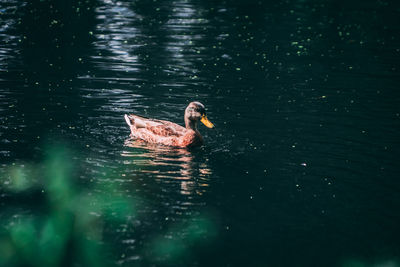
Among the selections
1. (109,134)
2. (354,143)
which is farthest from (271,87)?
(109,134)

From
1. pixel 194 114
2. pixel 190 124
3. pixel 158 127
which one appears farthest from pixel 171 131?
pixel 194 114

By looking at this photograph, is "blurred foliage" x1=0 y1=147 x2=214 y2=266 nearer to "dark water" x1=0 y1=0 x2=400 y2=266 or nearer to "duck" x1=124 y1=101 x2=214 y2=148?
"dark water" x1=0 y1=0 x2=400 y2=266

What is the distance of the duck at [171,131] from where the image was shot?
1200 centimetres

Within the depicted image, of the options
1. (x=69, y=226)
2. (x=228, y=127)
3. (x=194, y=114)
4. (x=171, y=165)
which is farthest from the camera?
(x=228, y=127)

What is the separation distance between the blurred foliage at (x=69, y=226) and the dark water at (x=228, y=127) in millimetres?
100

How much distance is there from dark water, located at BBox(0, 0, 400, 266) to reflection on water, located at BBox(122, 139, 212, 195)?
0.12ft

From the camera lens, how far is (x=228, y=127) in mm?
13219

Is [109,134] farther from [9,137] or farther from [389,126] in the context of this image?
[389,126]

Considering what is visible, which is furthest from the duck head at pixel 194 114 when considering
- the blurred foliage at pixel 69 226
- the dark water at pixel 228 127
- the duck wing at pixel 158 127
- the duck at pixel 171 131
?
the blurred foliage at pixel 69 226

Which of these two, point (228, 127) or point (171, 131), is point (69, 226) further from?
point (228, 127)

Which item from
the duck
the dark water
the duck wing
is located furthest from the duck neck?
the dark water

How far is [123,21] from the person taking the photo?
85.9ft

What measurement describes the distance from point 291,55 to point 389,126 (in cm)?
760

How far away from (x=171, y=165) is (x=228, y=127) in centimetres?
266
